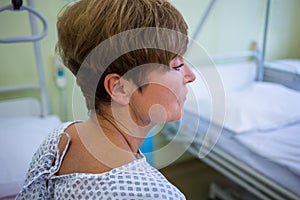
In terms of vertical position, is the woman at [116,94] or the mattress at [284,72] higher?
the woman at [116,94]

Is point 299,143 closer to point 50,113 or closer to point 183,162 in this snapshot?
point 183,162

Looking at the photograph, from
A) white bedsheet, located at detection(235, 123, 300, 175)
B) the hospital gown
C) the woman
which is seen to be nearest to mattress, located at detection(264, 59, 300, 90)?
white bedsheet, located at detection(235, 123, 300, 175)

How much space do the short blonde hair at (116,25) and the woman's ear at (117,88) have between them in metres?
0.01

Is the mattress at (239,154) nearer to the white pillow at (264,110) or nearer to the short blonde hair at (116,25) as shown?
the white pillow at (264,110)

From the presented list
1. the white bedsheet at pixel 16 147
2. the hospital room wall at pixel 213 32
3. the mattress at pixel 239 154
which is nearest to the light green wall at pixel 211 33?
the hospital room wall at pixel 213 32

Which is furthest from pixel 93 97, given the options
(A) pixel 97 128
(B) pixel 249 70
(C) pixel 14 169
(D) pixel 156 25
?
(B) pixel 249 70

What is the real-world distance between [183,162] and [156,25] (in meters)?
1.92

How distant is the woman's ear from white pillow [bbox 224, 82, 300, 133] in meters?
1.10

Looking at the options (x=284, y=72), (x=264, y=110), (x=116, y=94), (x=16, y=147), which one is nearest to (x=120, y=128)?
(x=116, y=94)

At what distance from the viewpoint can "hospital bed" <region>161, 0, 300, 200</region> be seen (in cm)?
133

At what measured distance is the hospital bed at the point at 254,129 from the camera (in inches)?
52.3

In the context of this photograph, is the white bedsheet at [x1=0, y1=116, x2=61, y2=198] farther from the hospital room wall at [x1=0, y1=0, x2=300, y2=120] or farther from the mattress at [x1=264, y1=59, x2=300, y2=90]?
the mattress at [x1=264, y1=59, x2=300, y2=90]

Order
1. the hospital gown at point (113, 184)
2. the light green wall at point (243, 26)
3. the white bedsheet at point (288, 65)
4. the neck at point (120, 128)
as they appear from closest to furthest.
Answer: the hospital gown at point (113, 184), the neck at point (120, 128), the white bedsheet at point (288, 65), the light green wall at point (243, 26)

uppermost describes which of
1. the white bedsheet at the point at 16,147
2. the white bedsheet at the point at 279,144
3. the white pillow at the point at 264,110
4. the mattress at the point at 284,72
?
the mattress at the point at 284,72
